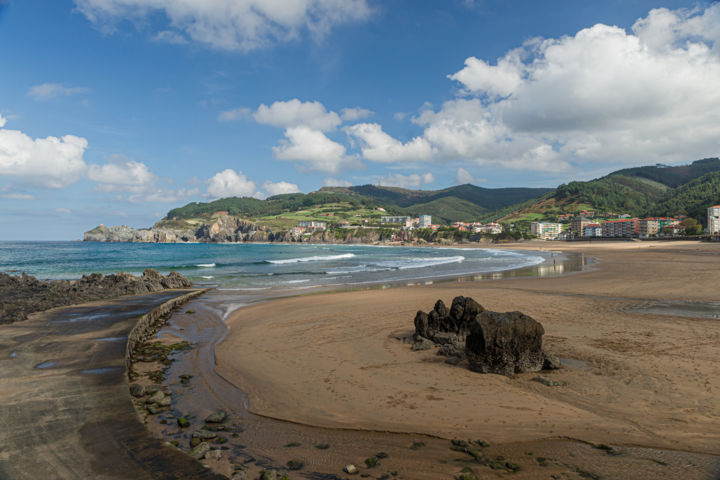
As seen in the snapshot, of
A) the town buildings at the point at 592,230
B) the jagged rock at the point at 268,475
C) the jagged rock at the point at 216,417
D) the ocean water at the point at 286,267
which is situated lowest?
the ocean water at the point at 286,267

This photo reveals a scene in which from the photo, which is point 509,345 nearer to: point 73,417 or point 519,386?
point 519,386

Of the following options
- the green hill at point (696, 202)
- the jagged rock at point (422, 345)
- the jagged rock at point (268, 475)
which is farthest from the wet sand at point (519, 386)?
the green hill at point (696, 202)

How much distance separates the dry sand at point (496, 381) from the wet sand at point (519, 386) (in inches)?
1.1

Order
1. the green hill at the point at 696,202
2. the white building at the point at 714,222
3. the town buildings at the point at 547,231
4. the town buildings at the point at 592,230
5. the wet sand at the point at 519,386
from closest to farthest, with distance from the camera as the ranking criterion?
the wet sand at the point at 519,386
the white building at the point at 714,222
the green hill at the point at 696,202
the town buildings at the point at 592,230
the town buildings at the point at 547,231

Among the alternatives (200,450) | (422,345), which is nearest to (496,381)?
(422,345)

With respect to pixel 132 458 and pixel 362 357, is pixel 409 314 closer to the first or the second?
pixel 362 357

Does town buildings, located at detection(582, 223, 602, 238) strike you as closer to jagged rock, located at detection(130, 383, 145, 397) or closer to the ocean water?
the ocean water

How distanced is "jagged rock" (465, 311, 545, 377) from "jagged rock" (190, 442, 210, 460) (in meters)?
5.60

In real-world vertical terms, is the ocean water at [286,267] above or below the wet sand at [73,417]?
below

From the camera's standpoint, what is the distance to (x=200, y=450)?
451 cm

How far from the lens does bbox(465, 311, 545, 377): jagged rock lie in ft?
24.7

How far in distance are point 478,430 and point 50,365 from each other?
8.60 meters

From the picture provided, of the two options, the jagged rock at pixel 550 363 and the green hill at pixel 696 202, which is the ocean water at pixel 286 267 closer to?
the jagged rock at pixel 550 363

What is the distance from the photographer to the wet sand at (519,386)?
503 cm
